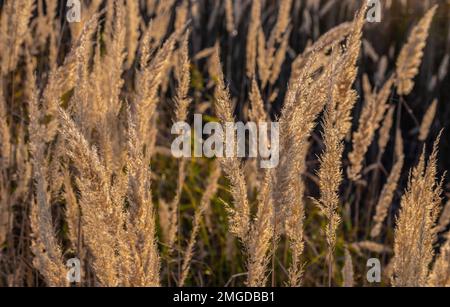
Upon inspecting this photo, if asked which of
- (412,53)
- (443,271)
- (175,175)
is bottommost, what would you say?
(443,271)

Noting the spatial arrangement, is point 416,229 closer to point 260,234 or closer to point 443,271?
point 443,271

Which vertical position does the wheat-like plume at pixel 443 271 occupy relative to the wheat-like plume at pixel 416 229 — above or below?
below

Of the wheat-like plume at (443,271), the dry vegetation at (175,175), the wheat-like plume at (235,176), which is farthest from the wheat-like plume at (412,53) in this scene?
the wheat-like plume at (235,176)

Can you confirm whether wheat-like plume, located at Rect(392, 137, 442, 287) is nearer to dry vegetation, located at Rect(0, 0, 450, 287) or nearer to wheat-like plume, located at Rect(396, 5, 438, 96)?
dry vegetation, located at Rect(0, 0, 450, 287)

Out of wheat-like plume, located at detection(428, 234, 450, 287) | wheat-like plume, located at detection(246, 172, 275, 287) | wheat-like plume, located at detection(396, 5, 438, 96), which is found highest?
wheat-like plume, located at detection(396, 5, 438, 96)

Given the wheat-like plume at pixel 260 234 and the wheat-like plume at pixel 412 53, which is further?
the wheat-like plume at pixel 412 53

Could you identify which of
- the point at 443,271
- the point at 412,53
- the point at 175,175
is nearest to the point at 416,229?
the point at 443,271

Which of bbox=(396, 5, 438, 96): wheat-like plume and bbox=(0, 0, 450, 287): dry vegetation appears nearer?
bbox=(0, 0, 450, 287): dry vegetation

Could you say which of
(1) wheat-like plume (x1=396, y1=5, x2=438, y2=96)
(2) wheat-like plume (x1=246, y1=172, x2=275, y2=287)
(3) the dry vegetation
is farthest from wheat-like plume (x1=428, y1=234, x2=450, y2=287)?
(1) wheat-like plume (x1=396, y1=5, x2=438, y2=96)

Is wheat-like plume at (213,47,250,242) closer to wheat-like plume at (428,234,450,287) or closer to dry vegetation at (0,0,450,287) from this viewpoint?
dry vegetation at (0,0,450,287)

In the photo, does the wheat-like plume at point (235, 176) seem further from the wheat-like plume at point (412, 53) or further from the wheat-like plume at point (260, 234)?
the wheat-like plume at point (412, 53)

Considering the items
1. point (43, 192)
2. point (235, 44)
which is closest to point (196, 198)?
point (235, 44)

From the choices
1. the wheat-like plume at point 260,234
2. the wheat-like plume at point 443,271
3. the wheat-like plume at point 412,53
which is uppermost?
the wheat-like plume at point 412,53

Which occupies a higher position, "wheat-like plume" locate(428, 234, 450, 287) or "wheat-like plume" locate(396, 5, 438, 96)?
"wheat-like plume" locate(396, 5, 438, 96)
